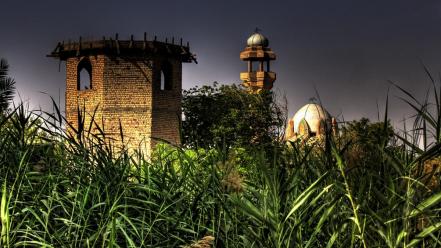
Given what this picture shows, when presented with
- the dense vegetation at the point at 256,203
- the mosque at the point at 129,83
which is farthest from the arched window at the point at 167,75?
the dense vegetation at the point at 256,203

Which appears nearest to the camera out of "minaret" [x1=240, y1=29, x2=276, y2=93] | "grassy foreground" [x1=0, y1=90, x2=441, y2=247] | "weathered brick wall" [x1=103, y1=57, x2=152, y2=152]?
"grassy foreground" [x1=0, y1=90, x2=441, y2=247]

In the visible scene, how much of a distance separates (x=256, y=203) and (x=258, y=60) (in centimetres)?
3691

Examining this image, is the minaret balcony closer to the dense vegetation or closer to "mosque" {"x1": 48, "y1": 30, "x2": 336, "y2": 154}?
"mosque" {"x1": 48, "y1": 30, "x2": 336, "y2": 154}

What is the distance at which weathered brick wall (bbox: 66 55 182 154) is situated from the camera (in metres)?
28.5

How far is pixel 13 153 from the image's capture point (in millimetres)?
4992

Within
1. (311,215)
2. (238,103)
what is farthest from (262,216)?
(238,103)

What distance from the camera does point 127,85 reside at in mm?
28938

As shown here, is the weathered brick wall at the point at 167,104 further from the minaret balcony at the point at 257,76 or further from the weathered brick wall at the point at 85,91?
the minaret balcony at the point at 257,76

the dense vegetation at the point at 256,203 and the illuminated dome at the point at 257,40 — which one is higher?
the illuminated dome at the point at 257,40

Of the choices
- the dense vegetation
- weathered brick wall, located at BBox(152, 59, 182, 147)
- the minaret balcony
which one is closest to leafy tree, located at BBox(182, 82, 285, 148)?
weathered brick wall, located at BBox(152, 59, 182, 147)

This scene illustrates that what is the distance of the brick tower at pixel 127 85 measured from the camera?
2852cm

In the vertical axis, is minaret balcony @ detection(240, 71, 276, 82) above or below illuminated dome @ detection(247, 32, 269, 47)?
below

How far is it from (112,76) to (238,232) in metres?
25.3

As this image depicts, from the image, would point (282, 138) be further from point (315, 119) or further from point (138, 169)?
point (315, 119)
